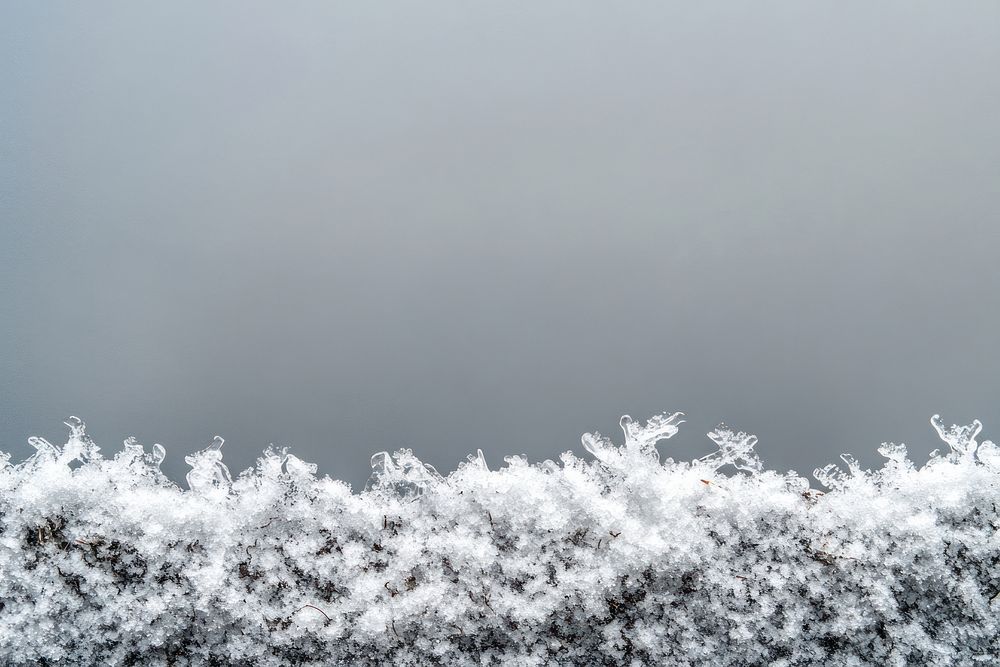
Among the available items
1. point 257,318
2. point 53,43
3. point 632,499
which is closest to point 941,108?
point 632,499

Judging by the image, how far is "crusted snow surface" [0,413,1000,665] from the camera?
0.97 meters

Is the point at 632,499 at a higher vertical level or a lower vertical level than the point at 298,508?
lower

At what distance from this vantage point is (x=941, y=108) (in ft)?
3.75

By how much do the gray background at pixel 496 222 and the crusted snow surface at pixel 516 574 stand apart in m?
0.15

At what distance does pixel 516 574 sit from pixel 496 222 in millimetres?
646

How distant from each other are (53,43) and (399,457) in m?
1.04

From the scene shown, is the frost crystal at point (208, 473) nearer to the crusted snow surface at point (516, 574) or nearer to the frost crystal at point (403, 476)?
the crusted snow surface at point (516, 574)

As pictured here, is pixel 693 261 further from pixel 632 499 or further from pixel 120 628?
pixel 120 628

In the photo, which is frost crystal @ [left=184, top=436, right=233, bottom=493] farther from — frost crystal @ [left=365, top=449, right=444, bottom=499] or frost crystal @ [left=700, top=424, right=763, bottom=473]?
frost crystal @ [left=700, top=424, right=763, bottom=473]

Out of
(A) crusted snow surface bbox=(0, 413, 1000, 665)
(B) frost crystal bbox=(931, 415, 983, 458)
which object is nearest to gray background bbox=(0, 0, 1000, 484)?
(B) frost crystal bbox=(931, 415, 983, 458)

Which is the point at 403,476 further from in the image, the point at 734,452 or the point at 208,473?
the point at 734,452

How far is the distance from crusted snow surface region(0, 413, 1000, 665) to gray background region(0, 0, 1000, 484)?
0.15m

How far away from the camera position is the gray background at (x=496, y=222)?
1.14 meters

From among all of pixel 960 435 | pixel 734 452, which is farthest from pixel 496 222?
pixel 960 435
